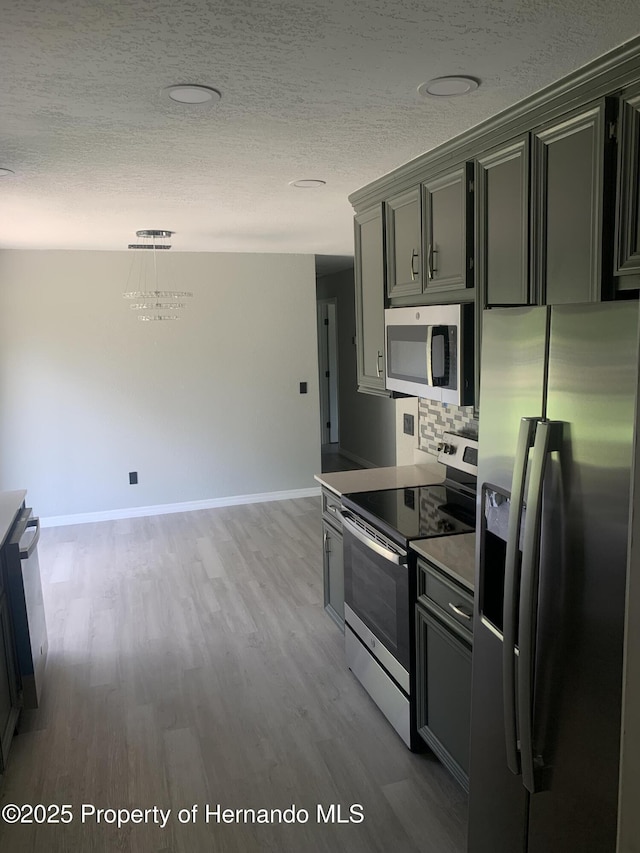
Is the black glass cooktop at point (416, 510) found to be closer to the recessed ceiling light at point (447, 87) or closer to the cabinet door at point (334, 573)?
the cabinet door at point (334, 573)

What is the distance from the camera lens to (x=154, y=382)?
5.92 metres

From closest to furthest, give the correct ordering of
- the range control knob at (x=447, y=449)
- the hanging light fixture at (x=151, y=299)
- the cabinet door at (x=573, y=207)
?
the cabinet door at (x=573, y=207) → the range control knob at (x=447, y=449) → the hanging light fixture at (x=151, y=299)

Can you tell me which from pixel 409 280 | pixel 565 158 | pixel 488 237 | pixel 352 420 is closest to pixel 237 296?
pixel 352 420

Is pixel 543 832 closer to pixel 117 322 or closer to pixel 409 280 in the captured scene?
pixel 409 280

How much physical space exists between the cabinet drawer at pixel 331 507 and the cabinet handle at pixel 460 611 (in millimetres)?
1176

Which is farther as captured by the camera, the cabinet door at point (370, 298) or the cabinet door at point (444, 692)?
the cabinet door at point (370, 298)

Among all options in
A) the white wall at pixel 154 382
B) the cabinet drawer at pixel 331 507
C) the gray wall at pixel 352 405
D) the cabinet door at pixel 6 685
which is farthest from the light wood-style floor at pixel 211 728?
the gray wall at pixel 352 405

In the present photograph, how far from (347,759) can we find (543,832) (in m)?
1.17

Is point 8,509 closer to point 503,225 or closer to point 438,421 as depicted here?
point 438,421

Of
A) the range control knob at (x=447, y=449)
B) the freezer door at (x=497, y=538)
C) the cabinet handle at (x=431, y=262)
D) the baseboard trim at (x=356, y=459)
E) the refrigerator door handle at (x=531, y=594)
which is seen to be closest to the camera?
the refrigerator door handle at (x=531, y=594)

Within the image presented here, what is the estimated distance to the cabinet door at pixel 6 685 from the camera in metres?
2.52

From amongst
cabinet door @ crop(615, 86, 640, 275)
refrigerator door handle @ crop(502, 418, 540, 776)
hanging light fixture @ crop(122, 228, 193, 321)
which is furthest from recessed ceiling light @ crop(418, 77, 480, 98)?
hanging light fixture @ crop(122, 228, 193, 321)

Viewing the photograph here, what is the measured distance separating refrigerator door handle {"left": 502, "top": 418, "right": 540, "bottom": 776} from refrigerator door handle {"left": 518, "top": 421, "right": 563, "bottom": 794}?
1.1 inches

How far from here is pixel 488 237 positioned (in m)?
2.38
